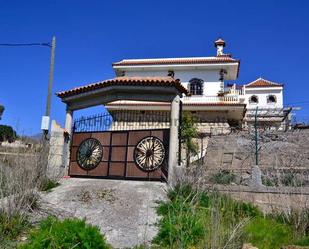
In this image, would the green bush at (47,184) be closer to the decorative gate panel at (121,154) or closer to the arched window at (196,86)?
the decorative gate panel at (121,154)

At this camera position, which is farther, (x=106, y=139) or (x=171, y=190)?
(x=106, y=139)

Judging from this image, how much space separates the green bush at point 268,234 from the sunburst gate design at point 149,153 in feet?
14.0

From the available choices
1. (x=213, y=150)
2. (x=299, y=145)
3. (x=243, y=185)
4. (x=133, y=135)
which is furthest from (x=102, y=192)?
(x=299, y=145)

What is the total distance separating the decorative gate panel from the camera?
11.6 metres

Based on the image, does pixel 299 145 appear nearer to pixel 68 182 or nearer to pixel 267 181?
pixel 267 181

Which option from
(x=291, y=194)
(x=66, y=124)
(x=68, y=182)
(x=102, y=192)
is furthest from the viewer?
(x=66, y=124)

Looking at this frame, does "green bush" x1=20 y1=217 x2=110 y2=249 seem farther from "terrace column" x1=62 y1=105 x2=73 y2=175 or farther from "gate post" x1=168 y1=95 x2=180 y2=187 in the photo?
"terrace column" x1=62 y1=105 x2=73 y2=175

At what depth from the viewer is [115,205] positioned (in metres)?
8.75

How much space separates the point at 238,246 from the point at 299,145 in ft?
36.8

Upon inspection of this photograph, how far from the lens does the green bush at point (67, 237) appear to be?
17.1 feet

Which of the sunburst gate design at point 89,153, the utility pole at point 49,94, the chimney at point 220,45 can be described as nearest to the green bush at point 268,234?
the sunburst gate design at point 89,153

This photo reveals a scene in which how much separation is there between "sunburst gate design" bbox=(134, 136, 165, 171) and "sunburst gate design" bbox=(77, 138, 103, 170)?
5.04ft

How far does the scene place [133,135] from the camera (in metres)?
12.2

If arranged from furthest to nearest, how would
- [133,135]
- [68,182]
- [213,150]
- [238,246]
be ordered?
[213,150], [133,135], [68,182], [238,246]
